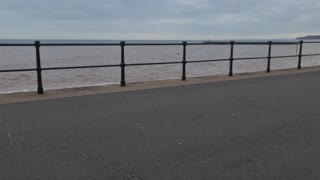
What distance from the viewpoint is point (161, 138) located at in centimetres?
512

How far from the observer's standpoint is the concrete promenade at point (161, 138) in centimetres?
397

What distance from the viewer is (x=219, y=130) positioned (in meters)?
5.57

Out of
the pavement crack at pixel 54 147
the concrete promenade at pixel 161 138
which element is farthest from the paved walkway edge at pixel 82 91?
the pavement crack at pixel 54 147

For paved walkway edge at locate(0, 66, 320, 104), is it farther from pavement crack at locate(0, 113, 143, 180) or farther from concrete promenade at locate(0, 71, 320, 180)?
pavement crack at locate(0, 113, 143, 180)

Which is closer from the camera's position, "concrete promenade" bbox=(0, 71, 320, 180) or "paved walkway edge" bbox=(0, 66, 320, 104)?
"concrete promenade" bbox=(0, 71, 320, 180)

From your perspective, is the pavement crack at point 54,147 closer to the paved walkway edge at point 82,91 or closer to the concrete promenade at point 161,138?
the concrete promenade at point 161,138

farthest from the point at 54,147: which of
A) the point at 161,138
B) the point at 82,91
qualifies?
the point at 82,91

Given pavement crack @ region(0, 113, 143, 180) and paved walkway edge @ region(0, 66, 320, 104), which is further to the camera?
paved walkway edge @ region(0, 66, 320, 104)

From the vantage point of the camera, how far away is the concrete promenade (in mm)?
3975

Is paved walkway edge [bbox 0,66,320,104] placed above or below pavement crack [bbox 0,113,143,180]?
above

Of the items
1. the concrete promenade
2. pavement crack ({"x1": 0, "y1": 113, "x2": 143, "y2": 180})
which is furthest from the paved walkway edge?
pavement crack ({"x1": 0, "y1": 113, "x2": 143, "y2": 180})

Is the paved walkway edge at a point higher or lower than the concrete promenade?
higher

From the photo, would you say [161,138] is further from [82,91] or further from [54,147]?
[82,91]

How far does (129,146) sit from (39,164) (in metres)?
1.14
